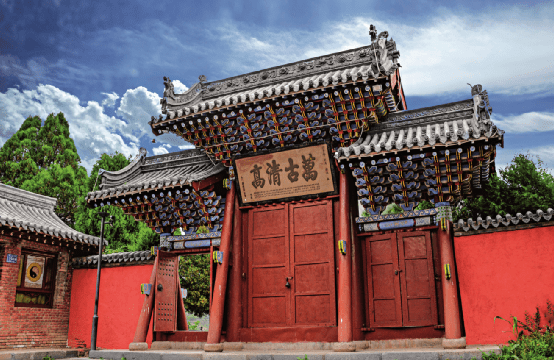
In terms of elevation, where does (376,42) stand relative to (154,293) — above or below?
above

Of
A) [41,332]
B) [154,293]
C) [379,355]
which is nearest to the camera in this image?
[379,355]

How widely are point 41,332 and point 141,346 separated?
5.28 m

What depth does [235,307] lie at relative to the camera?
9188 millimetres

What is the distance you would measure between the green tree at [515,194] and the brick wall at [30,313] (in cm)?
1381

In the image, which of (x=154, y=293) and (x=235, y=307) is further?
(x=154, y=293)

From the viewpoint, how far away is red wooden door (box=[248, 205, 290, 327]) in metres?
9.00

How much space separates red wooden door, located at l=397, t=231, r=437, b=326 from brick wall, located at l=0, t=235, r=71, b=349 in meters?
10.4

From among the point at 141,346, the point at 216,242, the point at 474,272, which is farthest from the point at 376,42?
the point at 141,346

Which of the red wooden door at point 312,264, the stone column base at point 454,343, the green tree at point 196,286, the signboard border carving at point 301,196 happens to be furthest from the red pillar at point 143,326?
the green tree at point 196,286

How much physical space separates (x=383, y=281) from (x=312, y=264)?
1.42 metres

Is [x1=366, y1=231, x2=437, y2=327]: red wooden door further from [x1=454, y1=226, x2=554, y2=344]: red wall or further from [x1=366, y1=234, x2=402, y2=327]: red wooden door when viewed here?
[x1=454, y1=226, x2=554, y2=344]: red wall

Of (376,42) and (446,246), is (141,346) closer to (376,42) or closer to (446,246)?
(446,246)

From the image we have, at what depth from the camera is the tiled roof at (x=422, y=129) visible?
293 inches

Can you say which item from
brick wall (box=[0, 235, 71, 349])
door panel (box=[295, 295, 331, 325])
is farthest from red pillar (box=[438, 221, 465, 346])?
brick wall (box=[0, 235, 71, 349])
